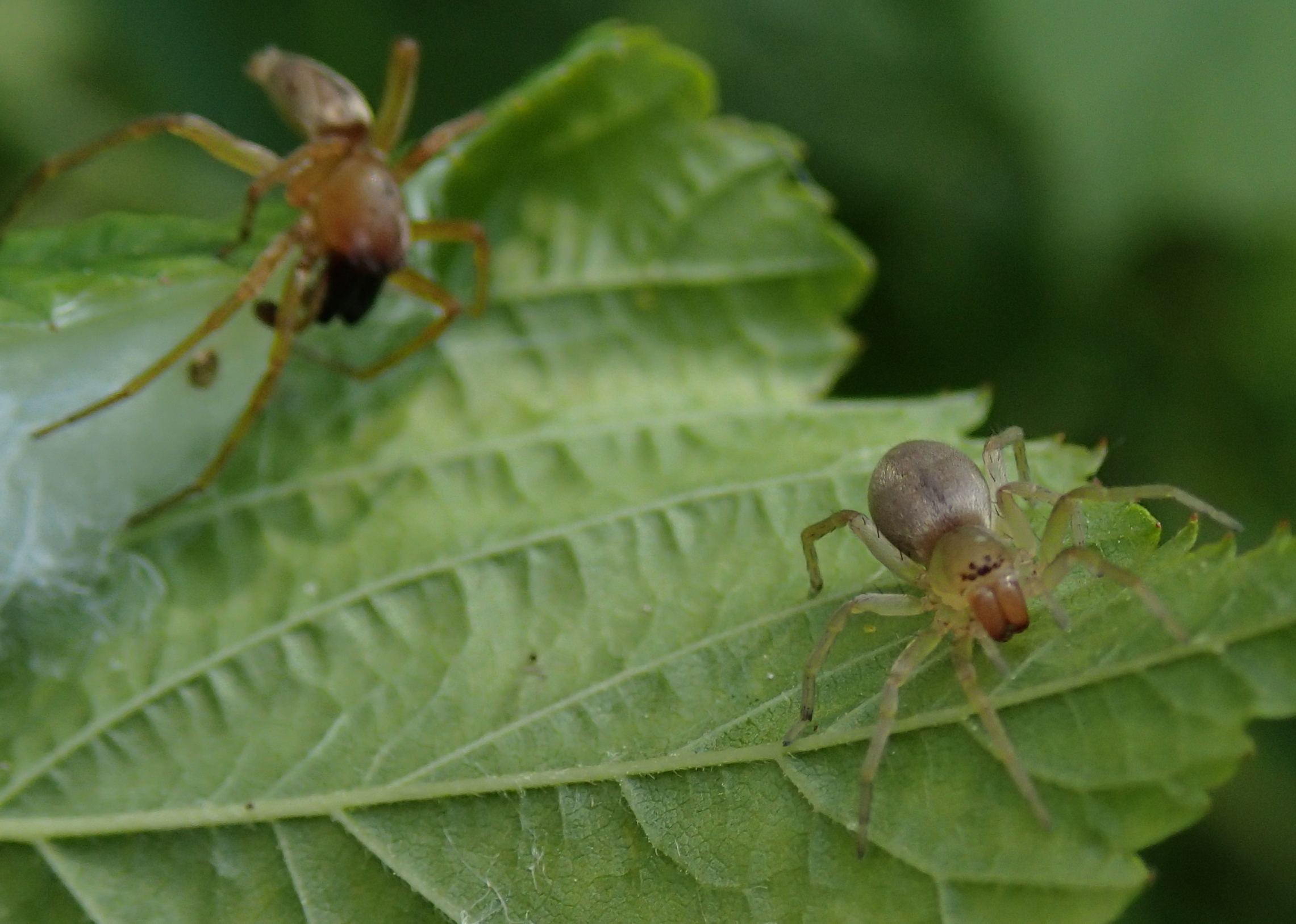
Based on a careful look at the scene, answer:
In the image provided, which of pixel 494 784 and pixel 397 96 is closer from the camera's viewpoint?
pixel 494 784

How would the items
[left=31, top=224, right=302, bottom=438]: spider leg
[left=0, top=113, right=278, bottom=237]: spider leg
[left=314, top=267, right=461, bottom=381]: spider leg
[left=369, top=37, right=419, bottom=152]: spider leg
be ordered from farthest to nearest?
[left=369, top=37, right=419, bottom=152]: spider leg
[left=0, top=113, right=278, bottom=237]: spider leg
[left=314, top=267, right=461, bottom=381]: spider leg
[left=31, top=224, right=302, bottom=438]: spider leg

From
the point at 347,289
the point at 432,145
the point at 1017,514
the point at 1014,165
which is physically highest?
the point at 432,145

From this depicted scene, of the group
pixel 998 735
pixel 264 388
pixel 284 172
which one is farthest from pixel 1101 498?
pixel 284 172

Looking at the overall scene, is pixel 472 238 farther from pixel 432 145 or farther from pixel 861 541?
pixel 861 541

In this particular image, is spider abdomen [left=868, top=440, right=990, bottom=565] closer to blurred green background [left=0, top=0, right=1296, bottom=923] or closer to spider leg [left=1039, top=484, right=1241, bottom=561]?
spider leg [left=1039, top=484, right=1241, bottom=561]

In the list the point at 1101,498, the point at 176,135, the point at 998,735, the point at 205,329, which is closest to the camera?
the point at 998,735

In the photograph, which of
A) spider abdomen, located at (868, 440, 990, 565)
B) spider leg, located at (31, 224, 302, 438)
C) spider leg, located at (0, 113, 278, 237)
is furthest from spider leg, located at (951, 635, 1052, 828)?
spider leg, located at (0, 113, 278, 237)

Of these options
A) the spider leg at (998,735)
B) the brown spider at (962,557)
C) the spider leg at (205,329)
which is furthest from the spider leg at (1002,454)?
the spider leg at (205,329)
